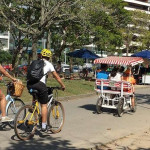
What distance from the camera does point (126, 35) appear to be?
48.4 metres

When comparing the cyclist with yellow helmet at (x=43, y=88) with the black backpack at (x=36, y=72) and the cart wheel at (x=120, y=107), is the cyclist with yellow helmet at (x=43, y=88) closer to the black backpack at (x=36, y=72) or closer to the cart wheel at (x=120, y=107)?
the black backpack at (x=36, y=72)

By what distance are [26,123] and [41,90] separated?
2.53 feet

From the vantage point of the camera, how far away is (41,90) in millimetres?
6387

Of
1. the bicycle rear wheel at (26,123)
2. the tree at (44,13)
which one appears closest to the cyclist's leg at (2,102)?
the bicycle rear wheel at (26,123)

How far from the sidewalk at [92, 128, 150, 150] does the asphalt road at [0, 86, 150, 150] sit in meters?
0.22

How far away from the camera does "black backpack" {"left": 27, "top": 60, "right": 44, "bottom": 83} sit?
6316mm

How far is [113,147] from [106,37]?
63.5 ft

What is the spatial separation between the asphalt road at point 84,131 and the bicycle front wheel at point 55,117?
0.49 feet

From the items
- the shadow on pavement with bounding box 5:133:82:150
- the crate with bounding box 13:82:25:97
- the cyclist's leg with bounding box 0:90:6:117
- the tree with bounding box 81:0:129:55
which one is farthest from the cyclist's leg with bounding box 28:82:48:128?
the tree with bounding box 81:0:129:55

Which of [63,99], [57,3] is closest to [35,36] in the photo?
[57,3]

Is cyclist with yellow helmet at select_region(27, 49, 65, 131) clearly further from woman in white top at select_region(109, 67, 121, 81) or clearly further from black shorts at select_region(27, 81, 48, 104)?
woman in white top at select_region(109, 67, 121, 81)

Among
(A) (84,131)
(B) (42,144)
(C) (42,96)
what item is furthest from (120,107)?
(B) (42,144)

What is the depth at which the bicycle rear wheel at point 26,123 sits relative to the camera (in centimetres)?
632

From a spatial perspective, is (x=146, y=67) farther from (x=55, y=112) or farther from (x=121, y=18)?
(x=55, y=112)
